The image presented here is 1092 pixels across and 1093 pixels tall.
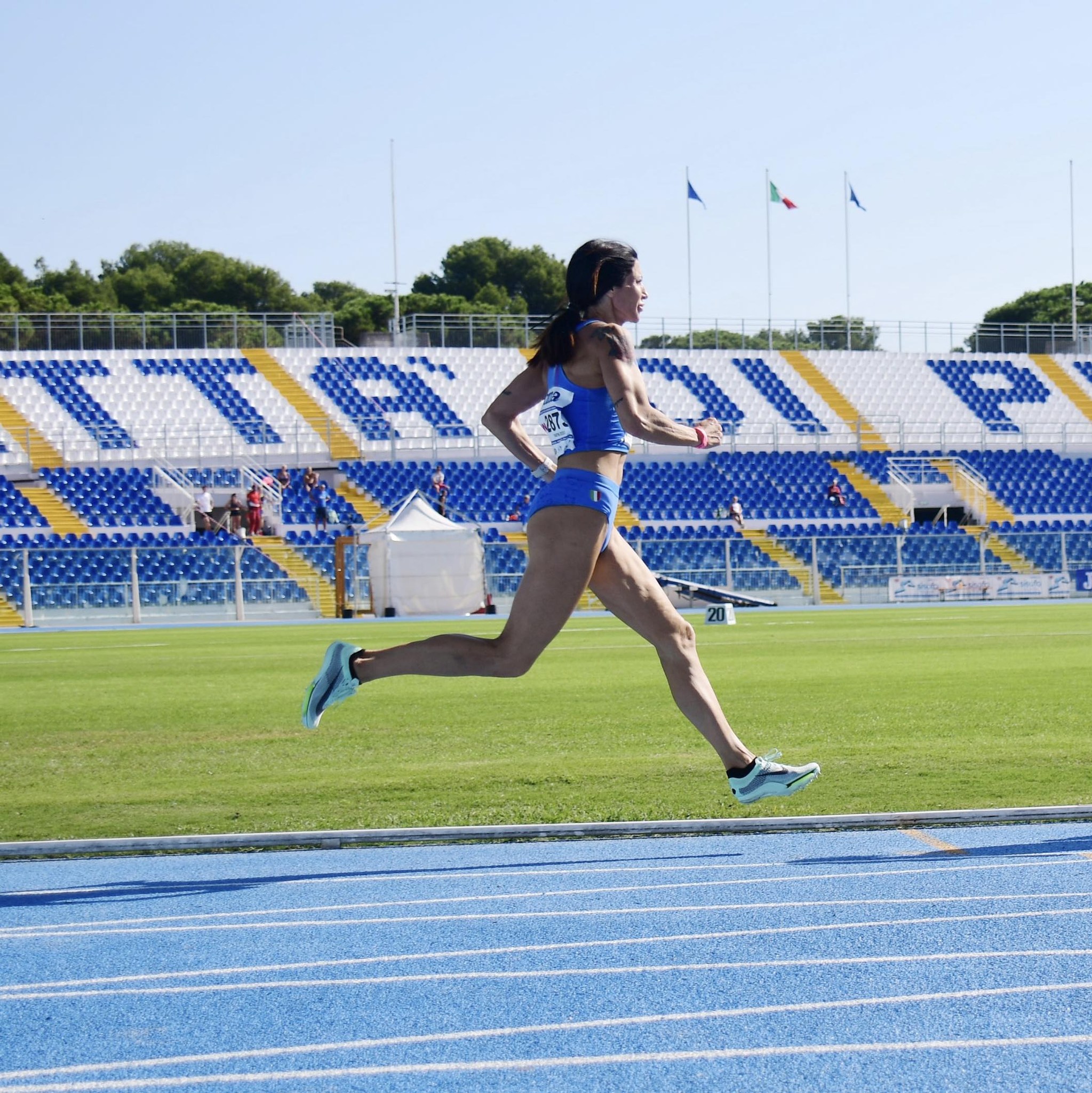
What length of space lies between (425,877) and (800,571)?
1118 inches

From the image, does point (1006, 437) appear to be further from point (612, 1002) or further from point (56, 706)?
point (612, 1002)

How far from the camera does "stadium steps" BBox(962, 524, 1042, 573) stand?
108 ft

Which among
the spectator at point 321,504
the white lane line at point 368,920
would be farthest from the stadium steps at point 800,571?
the white lane line at point 368,920

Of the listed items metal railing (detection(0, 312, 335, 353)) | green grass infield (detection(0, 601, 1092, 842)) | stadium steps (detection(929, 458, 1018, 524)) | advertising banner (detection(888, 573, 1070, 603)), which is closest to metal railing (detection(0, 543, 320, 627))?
green grass infield (detection(0, 601, 1092, 842))

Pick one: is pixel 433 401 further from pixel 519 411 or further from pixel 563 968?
pixel 563 968

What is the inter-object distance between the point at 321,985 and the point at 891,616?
24282 millimetres

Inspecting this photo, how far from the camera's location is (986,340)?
171ft

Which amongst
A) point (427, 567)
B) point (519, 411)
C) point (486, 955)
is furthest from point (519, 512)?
point (486, 955)

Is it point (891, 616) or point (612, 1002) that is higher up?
point (612, 1002)

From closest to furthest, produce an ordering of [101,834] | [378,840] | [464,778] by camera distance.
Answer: [378,840], [101,834], [464,778]

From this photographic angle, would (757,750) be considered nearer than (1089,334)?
Yes

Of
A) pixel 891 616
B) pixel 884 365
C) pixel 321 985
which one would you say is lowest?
pixel 891 616

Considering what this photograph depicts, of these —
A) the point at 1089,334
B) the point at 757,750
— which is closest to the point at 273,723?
the point at 757,750

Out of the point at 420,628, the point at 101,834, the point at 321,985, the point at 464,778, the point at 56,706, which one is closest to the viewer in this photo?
the point at 321,985
